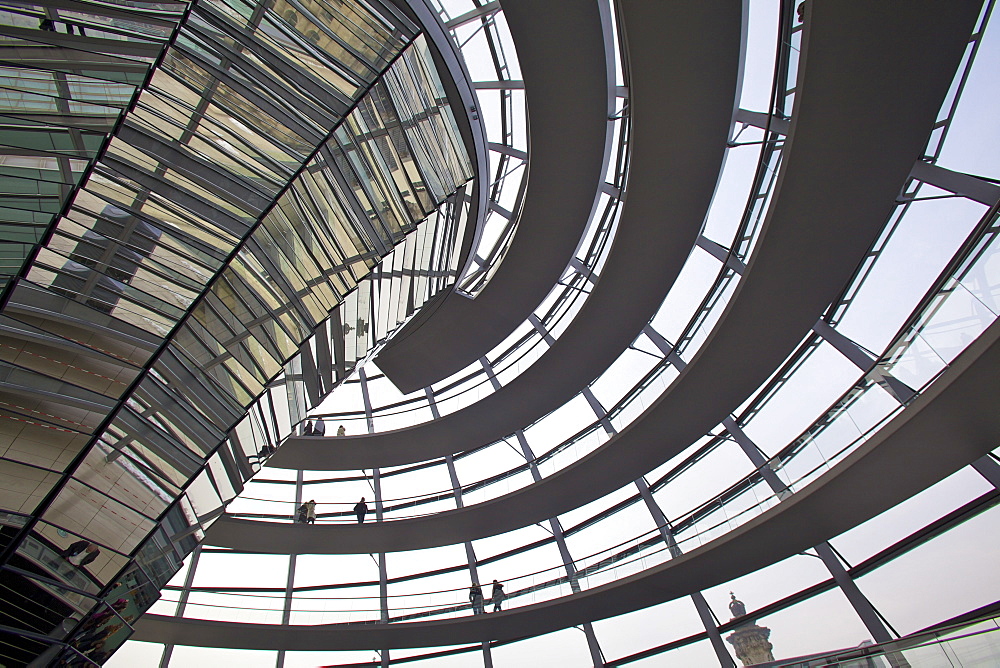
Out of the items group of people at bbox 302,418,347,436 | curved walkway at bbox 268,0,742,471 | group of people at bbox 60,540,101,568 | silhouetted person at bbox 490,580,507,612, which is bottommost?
group of people at bbox 60,540,101,568

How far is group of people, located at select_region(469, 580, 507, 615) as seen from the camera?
1733cm

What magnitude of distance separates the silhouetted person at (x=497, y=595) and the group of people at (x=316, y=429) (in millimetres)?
7830

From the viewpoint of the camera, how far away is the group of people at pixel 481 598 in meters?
17.3

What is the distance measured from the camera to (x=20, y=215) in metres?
5.65

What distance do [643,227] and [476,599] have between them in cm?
1249

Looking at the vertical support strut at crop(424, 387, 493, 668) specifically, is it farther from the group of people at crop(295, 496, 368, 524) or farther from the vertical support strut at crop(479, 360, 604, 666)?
the group of people at crop(295, 496, 368, 524)

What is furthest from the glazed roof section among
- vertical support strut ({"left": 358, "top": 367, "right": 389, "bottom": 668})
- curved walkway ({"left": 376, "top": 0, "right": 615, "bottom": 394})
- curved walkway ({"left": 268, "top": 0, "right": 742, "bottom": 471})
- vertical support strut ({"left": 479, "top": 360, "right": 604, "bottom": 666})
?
vertical support strut ({"left": 358, "top": 367, "right": 389, "bottom": 668})

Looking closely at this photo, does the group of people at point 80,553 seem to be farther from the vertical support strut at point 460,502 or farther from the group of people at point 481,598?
the vertical support strut at point 460,502

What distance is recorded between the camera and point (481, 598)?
17625 mm

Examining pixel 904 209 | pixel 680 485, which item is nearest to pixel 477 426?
pixel 680 485

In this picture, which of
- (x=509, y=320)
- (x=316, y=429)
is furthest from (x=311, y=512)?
(x=509, y=320)

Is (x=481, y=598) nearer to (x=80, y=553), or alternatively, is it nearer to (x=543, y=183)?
(x=543, y=183)

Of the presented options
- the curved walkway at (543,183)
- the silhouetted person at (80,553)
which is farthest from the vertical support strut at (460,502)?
the silhouetted person at (80,553)

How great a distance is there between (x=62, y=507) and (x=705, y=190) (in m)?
11.8
